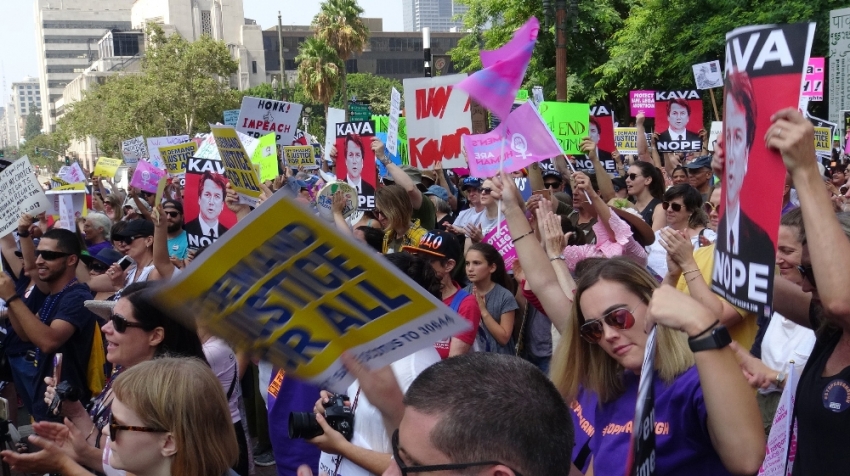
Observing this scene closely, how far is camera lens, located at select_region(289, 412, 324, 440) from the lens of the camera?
9.07 ft

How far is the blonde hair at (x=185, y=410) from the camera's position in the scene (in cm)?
277

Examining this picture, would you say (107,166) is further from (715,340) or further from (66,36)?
(66,36)

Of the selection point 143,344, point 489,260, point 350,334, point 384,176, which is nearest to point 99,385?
point 143,344

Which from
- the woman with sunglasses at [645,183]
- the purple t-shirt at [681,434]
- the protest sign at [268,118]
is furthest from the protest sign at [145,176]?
the purple t-shirt at [681,434]

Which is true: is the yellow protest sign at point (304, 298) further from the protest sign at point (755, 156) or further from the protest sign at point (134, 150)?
the protest sign at point (134, 150)

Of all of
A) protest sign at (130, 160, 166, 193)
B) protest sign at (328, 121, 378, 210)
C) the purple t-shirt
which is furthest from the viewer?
protest sign at (130, 160, 166, 193)

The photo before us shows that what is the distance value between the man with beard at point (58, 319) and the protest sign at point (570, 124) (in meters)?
6.17

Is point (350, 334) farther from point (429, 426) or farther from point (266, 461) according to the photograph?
point (266, 461)

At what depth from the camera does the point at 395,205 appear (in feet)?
22.1

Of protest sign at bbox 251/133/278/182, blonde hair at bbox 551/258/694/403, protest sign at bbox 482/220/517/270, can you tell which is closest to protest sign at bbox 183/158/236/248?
protest sign at bbox 251/133/278/182

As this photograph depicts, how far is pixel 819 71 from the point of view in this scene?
12.9m

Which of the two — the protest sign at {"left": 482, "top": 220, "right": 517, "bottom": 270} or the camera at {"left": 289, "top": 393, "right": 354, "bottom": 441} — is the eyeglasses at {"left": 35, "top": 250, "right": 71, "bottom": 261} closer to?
the protest sign at {"left": 482, "top": 220, "right": 517, "bottom": 270}

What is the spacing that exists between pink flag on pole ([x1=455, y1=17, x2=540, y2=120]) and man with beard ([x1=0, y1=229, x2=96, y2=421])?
2.68 metres

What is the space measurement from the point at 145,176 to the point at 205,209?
21.1 ft
